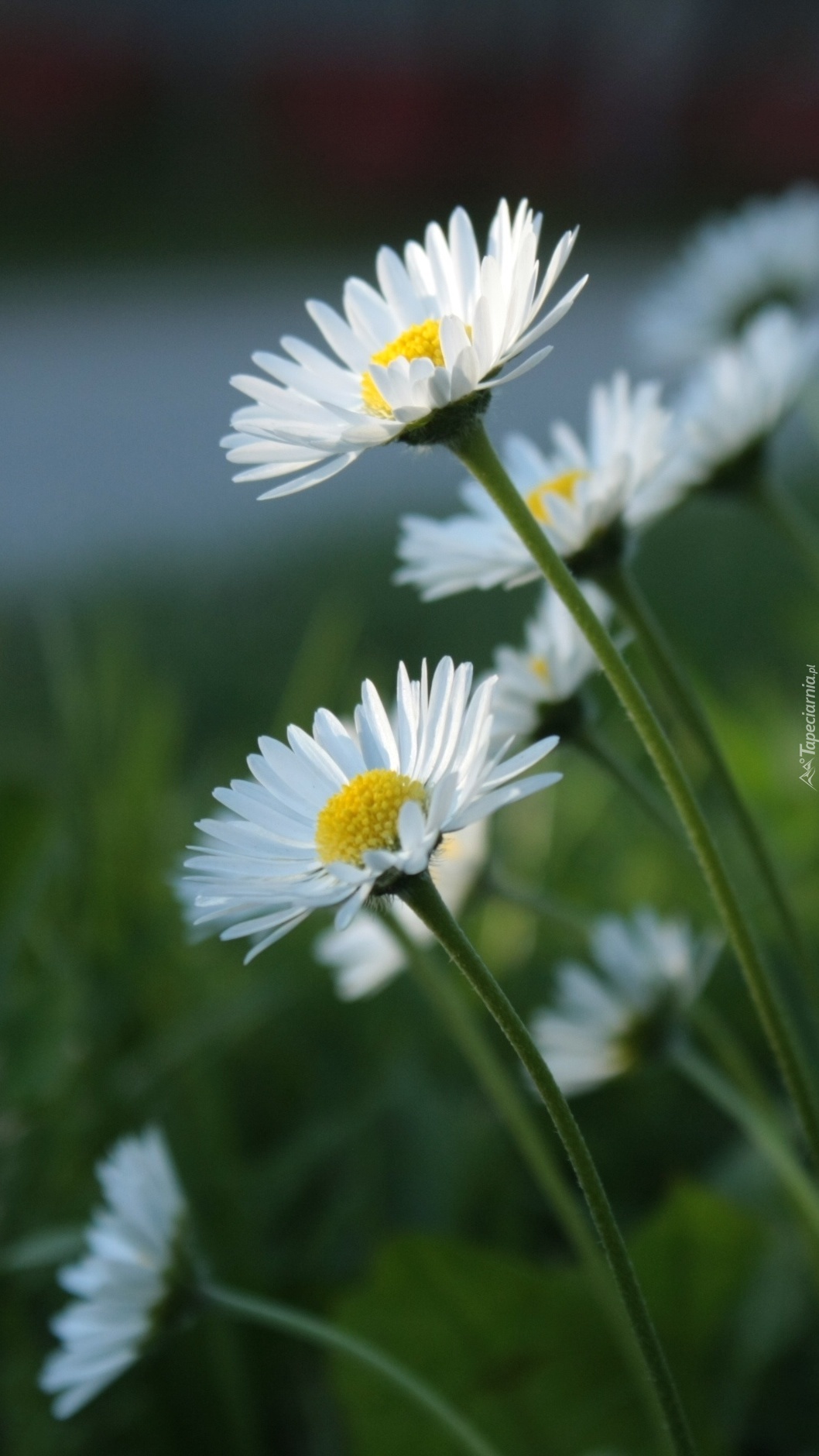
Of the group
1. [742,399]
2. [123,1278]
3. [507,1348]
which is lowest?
[507,1348]

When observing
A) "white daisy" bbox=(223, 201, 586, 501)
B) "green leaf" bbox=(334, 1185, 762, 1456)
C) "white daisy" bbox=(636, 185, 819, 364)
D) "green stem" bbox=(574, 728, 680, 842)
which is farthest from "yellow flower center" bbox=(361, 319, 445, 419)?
"white daisy" bbox=(636, 185, 819, 364)

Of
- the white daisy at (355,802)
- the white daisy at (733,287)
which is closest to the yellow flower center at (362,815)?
the white daisy at (355,802)

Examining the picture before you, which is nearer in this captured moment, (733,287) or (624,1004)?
(624,1004)

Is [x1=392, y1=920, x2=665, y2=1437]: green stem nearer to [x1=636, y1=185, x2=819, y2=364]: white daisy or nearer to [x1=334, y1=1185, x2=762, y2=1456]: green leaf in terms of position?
[x1=334, y1=1185, x2=762, y2=1456]: green leaf

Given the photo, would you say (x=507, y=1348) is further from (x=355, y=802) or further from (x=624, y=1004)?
(x=355, y=802)

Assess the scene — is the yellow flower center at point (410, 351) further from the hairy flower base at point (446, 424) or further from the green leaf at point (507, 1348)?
the green leaf at point (507, 1348)

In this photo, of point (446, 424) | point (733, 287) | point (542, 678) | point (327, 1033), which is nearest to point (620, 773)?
point (542, 678)

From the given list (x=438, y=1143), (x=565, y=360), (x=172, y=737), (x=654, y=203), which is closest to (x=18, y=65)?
(x=654, y=203)
